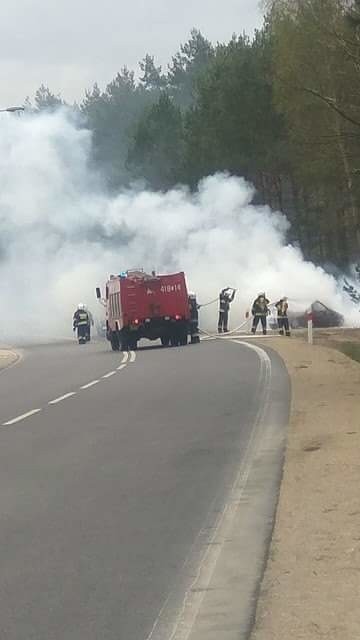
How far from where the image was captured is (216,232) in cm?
5562

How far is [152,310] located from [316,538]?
32938mm

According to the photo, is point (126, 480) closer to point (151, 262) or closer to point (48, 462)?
point (48, 462)

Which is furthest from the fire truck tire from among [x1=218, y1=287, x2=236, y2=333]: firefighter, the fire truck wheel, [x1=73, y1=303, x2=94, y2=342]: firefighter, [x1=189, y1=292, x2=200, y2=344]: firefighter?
[x1=218, y1=287, x2=236, y2=333]: firefighter

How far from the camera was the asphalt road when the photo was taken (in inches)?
258

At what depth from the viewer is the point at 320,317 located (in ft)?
171

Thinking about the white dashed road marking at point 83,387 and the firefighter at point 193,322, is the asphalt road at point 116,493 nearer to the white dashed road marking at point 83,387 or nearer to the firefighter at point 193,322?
the white dashed road marking at point 83,387

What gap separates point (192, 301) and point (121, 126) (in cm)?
7063

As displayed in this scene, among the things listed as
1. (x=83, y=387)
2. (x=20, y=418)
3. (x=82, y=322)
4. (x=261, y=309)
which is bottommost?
(x=20, y=418)

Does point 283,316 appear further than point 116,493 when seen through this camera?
Yes

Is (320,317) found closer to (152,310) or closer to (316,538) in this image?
(152,310)

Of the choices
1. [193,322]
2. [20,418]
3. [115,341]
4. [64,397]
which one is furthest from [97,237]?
[20,418]

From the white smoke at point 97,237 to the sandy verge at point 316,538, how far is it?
38.5 meters

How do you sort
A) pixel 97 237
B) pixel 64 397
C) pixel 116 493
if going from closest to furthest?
pixel 116 493 < pixel 64 397 < pixel 97 237

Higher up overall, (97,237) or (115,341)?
(97,237)
